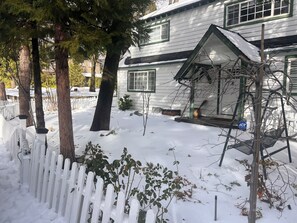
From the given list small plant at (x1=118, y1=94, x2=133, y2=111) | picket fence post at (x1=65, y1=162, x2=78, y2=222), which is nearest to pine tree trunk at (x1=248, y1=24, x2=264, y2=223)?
picket fence post at (x1=65, y1=162, x2=78, y2=222)

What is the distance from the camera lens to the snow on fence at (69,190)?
2.50 meters

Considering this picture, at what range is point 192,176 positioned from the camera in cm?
486

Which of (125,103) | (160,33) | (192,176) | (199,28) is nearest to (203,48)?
(199,28)

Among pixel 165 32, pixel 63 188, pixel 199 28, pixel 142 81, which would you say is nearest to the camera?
pixel 63 188

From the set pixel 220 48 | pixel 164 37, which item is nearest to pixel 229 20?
pixel 220 48

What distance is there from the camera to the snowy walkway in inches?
137

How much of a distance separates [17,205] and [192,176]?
294 cm

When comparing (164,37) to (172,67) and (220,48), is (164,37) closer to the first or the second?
(172,67)

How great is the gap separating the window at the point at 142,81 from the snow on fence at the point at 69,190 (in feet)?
32.6

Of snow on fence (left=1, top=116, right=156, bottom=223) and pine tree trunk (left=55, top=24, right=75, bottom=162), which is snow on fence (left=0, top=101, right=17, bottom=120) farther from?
pine tree trunk (left=55, top=24, right=75, bottom=162)

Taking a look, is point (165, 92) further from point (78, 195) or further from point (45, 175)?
point (78, 195)

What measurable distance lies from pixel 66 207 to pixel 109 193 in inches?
47.1

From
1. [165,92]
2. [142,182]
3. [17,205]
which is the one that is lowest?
[17,205]

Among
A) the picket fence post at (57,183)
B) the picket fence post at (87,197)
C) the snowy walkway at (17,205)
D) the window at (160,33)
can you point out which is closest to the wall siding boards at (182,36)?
the window at (160,33)
